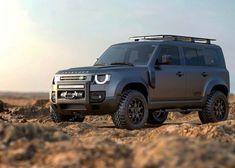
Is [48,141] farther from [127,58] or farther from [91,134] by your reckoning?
[127,58]

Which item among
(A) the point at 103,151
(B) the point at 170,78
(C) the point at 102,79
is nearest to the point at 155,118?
(B) the point at 170,78

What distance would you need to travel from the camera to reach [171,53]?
12234 millimetres

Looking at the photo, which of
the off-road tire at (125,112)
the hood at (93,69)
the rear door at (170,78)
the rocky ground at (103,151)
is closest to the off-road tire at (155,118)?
the rear door at (170,78)

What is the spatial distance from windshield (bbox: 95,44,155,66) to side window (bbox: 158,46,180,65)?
→ 0.22m

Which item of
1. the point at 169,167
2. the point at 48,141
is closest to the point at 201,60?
the point at 48,141

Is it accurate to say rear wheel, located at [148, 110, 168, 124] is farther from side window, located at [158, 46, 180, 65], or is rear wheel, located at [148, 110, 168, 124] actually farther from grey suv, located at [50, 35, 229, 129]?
side window, located at [158, 46, 180, 65]

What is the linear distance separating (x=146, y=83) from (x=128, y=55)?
908 mm

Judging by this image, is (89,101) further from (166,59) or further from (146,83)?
(166,59)

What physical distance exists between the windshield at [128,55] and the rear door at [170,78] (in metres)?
0.27

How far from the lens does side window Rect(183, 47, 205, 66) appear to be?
12.7 m

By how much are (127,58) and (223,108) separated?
305cm

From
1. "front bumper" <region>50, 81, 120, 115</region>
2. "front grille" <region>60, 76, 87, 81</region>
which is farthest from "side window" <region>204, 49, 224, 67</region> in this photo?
"front grille" <region>60, 76, 87, 81</region>

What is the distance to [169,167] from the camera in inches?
145

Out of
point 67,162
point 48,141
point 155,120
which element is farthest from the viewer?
point 155,120
